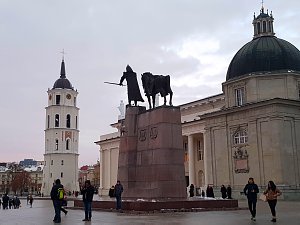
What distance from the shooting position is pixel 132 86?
95.4ft

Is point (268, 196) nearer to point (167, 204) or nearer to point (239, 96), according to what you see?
point (167, 204)

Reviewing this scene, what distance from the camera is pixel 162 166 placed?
25.0 m

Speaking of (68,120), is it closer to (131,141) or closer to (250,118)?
(250,118)

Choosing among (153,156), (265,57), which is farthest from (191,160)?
(153,156)

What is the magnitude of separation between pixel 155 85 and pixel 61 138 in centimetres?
9622

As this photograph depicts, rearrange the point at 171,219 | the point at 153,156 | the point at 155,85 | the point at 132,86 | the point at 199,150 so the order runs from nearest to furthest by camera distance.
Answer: the point at 171,219
the point at 153,156
the point at 155,85
the point at 132,86
the point at 199,150

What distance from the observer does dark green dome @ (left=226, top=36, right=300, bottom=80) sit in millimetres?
54469

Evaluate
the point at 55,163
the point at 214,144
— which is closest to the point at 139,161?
the point at 214,144

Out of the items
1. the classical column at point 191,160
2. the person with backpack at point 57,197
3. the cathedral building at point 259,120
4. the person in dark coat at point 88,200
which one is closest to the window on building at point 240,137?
the cathedral building at point 259,120

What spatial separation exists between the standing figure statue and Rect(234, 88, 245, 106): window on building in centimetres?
2904

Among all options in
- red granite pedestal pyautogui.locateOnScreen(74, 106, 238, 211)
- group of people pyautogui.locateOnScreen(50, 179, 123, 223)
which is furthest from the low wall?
group of people pyautogui.locateOnScreen(50, 179, 123, 223)

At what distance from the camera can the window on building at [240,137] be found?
53031 mm

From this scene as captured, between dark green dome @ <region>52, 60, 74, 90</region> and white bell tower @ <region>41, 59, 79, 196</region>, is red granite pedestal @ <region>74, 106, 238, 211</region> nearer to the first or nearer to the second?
white bell tower @ <region>41, 59, 79, 196</region>

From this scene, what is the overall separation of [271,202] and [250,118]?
33.9 m
